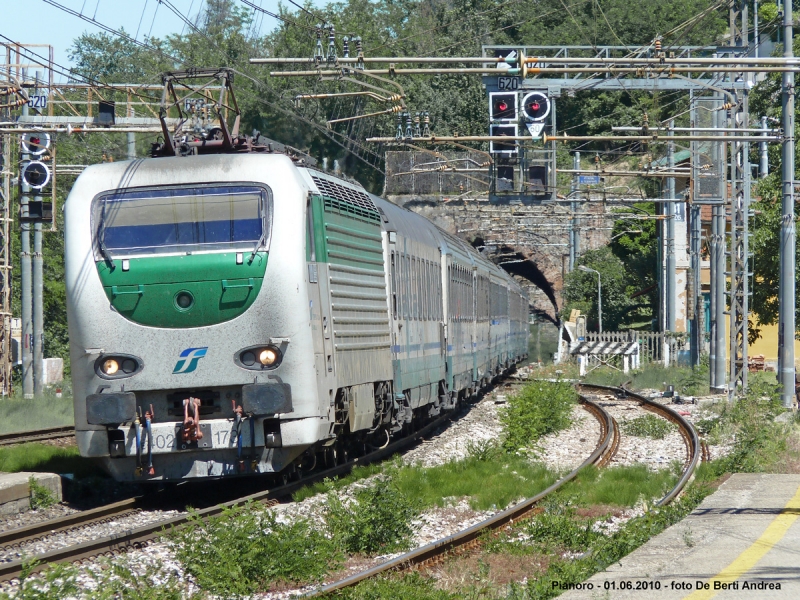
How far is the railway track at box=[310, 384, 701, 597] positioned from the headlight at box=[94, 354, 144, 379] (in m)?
3.65

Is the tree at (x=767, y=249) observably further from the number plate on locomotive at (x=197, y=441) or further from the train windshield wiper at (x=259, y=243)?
the number plate on locomotive at (x=197, y=441)

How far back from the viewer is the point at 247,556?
27.7 feet

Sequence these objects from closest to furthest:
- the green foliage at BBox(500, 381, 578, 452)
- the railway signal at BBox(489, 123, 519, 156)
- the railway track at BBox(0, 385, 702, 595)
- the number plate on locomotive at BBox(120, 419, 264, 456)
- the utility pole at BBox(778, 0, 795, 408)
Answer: the railway track at BBox(0, 385, 702, 595) → the number plate on locomotive at BBox(120, 419, 264, 456) → the green foliage at BBox(500, 381, 578, 452) → the utility pole at BBox(778, 0, 795, 408) → the railway signal at BBox(489, 123, 519, 156)

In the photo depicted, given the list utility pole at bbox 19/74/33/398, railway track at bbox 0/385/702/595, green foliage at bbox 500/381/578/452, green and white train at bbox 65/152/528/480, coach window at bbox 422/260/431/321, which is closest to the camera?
railway track at bbox 0/385/702/595

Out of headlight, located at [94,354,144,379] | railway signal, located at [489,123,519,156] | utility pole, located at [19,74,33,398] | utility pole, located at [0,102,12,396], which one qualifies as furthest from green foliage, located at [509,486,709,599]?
utility pole, located at [0,102,12,396]

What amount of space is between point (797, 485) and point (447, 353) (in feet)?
30.1

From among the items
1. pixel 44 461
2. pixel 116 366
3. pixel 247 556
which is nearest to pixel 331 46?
pixel 116 366

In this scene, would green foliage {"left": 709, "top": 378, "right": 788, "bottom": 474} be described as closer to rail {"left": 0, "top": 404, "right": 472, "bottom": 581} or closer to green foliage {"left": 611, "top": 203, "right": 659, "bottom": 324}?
rail {"left": 0, "top": 404, "right": 472, "bottom": 581}

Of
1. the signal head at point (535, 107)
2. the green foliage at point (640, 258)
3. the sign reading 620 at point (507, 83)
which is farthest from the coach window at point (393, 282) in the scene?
the green foliage at point (640, 258)

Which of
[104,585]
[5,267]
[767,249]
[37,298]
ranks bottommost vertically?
[104,585]

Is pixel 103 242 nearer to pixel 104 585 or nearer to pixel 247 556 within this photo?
pixel 247 556

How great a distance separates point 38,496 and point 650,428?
1105cm

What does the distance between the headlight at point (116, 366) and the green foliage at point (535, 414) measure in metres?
6.83

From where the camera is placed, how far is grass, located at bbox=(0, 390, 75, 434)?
72.5 ft
